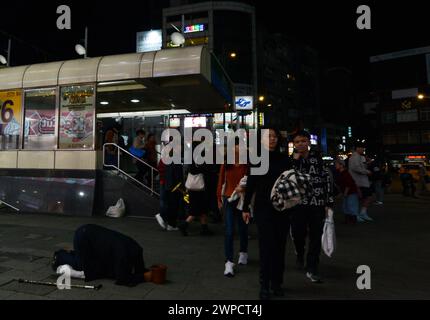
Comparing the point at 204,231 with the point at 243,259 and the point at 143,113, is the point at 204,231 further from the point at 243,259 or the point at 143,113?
the point at 143,113

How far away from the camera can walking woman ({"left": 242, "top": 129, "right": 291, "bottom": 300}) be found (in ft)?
12.7

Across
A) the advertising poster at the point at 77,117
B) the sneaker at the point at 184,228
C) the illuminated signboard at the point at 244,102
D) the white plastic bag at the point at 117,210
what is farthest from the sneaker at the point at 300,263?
the illuminated signboard at the point at 244,102

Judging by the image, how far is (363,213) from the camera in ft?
30.5

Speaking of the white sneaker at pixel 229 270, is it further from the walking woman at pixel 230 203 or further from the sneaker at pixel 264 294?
the sneaker at pixel 264 294

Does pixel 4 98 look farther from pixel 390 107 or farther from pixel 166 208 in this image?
pixel 390 107

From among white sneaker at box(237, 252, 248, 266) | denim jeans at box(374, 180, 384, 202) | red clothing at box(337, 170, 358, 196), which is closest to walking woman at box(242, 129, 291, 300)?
white sneaker at box(237, 252, 248, 266)

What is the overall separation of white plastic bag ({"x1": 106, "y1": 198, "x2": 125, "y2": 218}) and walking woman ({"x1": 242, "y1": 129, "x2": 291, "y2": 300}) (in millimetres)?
5997

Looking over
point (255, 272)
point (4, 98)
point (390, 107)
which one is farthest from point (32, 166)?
point (390, 107)

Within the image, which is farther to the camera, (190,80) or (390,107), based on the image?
(390,107)

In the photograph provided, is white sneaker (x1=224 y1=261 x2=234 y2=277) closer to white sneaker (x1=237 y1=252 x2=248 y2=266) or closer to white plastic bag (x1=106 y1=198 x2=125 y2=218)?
white sneaker (x1=237 y1=252 x2=248 y2=266)

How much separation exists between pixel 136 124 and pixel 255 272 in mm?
10427

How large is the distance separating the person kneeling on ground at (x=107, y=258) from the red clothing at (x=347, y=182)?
611 centimetres

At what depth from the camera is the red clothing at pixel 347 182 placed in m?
8.72

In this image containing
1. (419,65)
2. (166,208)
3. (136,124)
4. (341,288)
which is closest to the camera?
(341,288)
